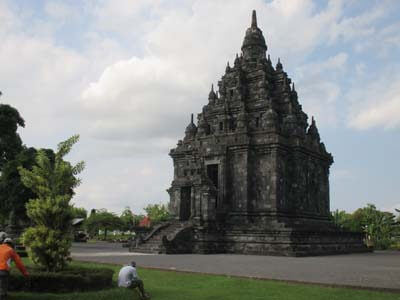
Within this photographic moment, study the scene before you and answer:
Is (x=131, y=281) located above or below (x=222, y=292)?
above

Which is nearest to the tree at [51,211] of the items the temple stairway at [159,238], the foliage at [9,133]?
the temple stairway at [159,238]

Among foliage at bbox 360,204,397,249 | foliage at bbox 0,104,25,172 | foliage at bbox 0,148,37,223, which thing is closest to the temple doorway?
foliage at bbox 0,148,37,223

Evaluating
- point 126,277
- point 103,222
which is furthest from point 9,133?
point 103,222

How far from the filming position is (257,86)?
125 feet

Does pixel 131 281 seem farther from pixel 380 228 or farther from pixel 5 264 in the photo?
pixel 380 228

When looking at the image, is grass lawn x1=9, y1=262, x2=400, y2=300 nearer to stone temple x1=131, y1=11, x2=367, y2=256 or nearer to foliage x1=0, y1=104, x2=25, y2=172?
stone temple x1=131, y1=11, x2=367, y2=256

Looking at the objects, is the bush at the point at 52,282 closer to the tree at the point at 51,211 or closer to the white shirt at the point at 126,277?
the white shirt at the point at 126,277

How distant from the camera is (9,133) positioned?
37875 millimetres

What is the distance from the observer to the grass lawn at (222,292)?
10648 millimetres

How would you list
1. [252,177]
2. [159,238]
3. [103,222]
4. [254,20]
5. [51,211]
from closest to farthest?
[51,211] → [159,238] → [252,177] → [254,20] → [103,222]

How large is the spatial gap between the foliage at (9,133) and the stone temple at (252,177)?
1351 cm

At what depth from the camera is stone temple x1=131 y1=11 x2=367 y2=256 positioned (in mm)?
30172

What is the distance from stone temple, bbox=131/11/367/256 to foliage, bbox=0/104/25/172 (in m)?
13.5

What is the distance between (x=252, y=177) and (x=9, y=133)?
20.8 meters
